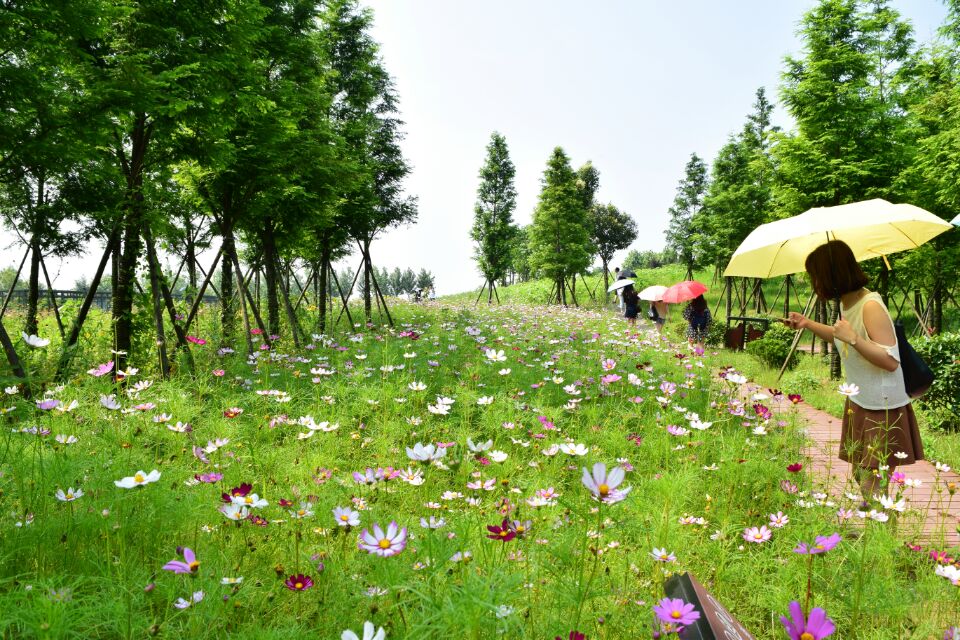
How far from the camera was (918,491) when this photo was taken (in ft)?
13.1

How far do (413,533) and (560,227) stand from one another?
22611 millimetres

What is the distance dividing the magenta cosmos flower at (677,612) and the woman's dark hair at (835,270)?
2478 millimetres

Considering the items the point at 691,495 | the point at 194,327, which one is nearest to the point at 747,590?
the point at 691,495

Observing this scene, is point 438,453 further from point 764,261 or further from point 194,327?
point 194,327

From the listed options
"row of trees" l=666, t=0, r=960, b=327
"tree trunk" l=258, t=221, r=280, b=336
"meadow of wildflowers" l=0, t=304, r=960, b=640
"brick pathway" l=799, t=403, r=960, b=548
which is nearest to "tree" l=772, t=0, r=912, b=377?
"row of trees" l=666, t=0, r=960, b=327

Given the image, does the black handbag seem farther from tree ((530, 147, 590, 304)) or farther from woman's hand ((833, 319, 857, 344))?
tree ((530, 147, 590, 304))

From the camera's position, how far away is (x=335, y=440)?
3.64 m

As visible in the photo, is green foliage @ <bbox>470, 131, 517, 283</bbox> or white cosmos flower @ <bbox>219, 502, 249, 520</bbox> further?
green foliage @ <bbox>470, 131, 517, 283</bbox>

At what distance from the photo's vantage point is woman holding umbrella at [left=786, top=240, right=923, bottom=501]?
279 centimetres

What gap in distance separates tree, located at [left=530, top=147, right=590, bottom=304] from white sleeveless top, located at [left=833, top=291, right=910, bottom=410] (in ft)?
68.7

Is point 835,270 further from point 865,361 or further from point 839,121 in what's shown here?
point 839,121

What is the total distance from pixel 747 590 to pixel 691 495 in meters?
0.80

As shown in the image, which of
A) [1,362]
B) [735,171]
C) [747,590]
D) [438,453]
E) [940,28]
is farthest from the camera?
[735,171]

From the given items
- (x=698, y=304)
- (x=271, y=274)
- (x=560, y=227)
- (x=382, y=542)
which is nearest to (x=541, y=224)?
(x=560, y=227)
